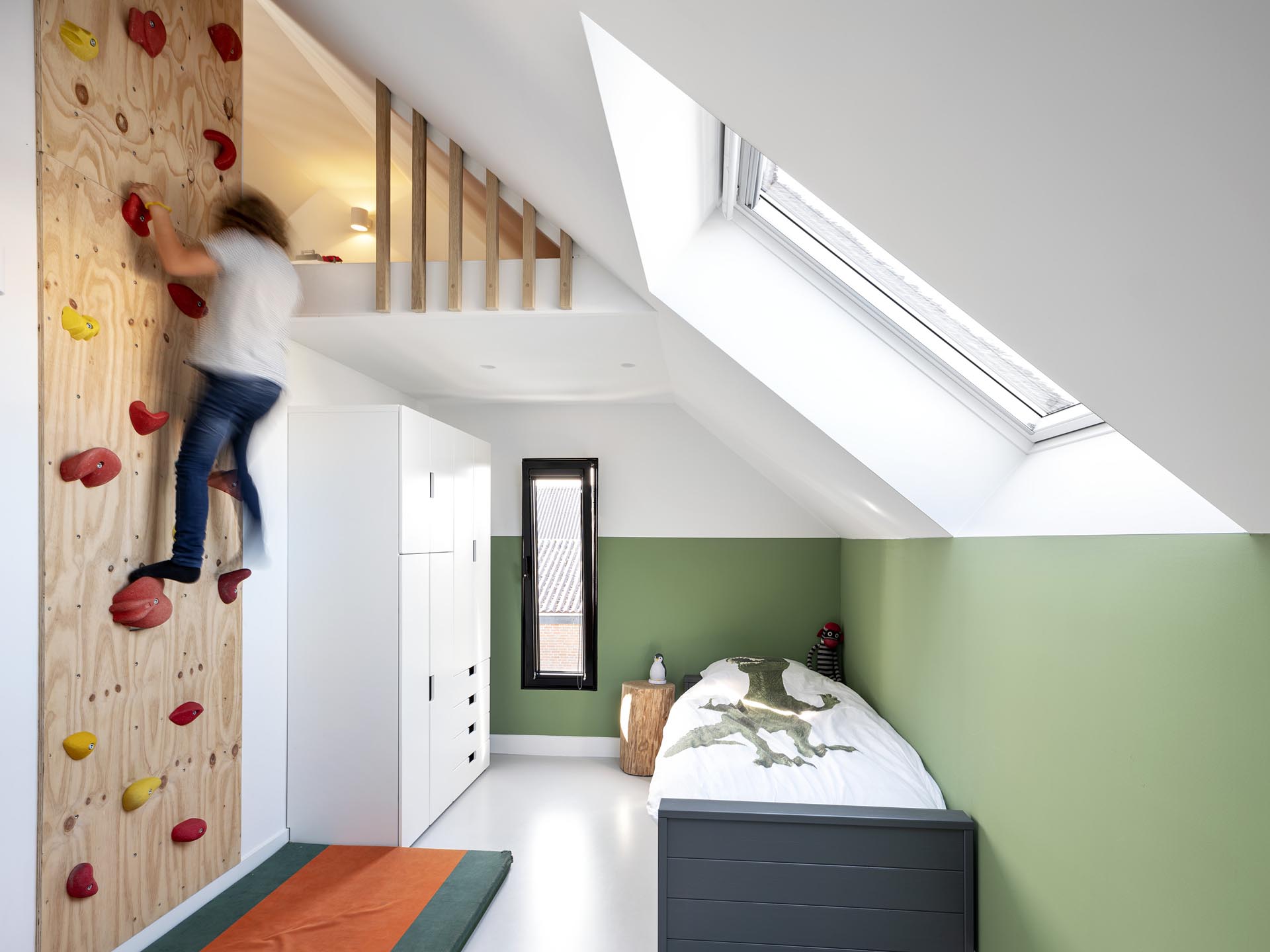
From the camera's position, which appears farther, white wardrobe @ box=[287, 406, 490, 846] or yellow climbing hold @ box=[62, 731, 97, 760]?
white wardrobe @ box=[287, 406, 490, 846]

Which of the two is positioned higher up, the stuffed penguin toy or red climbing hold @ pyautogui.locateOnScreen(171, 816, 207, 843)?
the stuffed penguin toy

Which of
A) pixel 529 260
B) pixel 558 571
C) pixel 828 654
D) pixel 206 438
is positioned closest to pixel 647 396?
pixel 558 571

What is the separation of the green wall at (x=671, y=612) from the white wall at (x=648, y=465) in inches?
5.2

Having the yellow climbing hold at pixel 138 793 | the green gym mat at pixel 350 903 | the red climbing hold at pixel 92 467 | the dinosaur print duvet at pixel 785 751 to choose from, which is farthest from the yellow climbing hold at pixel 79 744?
the dinosaur print duvet at pixel 785 751

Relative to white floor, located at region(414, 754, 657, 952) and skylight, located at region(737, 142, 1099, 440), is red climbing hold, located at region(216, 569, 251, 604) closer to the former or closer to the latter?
white floor, located at region(414, 754, 657, 952)

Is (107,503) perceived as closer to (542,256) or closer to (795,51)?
(542,256)

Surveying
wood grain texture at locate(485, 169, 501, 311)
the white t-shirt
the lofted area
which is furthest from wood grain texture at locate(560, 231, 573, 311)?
the white t-shirt

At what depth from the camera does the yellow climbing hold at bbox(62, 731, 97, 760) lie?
2.19 meters

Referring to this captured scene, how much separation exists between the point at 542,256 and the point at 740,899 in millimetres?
2379

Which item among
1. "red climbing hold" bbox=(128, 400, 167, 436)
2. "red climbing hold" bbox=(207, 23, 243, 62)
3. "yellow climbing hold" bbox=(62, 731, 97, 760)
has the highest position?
"red climbing hold" bbox=(207, 23, 243, 62)

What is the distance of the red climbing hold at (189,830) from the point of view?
2.70 meters

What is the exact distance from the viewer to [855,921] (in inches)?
88.6

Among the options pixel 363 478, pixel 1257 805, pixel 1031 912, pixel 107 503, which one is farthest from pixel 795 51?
pixel 363 478

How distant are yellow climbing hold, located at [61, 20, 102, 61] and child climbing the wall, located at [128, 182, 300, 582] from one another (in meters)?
0.38
